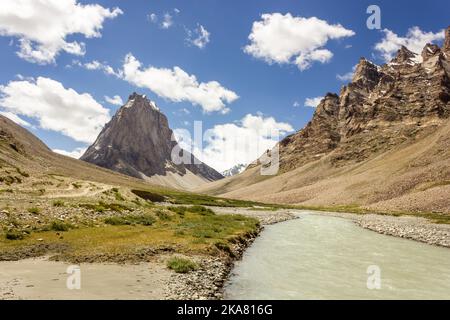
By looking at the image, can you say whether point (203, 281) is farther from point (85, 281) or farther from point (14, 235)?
point (14, 235)

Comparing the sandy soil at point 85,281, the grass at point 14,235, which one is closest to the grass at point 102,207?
the grass at point 14,235

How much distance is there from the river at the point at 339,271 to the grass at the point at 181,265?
2663 mm

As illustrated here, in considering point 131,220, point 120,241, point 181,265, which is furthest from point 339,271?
point 131,220

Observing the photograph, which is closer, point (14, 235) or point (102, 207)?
point (14, 235)

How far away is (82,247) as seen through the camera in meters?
29.9

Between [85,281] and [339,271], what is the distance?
58.5 ft

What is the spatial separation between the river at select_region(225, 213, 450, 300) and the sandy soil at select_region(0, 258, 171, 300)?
4.41 meters

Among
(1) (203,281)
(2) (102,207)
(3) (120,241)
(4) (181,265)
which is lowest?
(1) (203,281)

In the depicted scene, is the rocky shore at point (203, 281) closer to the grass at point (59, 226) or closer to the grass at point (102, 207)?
the grass at point (59, 226)

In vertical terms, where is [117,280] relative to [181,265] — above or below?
below

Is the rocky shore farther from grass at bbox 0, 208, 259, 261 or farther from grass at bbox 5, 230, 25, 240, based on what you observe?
grass at bbox 5, 230, 25, 240

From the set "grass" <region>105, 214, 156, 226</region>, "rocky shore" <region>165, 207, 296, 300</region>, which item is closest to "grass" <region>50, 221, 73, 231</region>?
"grass" <region>105, 214, 156, 226</region>

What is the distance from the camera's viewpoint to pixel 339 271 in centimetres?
2853
